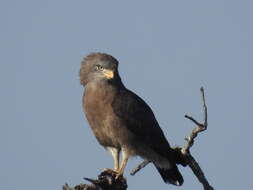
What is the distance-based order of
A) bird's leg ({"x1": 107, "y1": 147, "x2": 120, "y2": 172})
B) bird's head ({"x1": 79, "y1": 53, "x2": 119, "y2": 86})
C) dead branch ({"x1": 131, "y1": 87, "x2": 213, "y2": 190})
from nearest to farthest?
1. dead branch ({"x1": 131, "y1": 87, "x2": 213, "y2": 190})
2. bird's leg ({"x1": 107, "y1": 147, "x2": 120, "y2": 172})
3. bird's head ({"x1": 79, "y1": 53, "x2": 119, "y2": 86})

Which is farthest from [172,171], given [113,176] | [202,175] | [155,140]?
[202,175]

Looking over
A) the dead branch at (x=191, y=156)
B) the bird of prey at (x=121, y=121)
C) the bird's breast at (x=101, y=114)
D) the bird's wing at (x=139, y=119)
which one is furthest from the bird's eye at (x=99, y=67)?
the dead branch at (x=191, y=156)

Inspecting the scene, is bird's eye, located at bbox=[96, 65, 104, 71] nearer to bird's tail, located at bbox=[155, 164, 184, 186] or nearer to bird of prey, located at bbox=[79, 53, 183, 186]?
bird of prey, located at bbox=[79, 53, 183, 186]

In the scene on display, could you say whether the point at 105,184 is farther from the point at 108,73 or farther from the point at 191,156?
the point at 108,73

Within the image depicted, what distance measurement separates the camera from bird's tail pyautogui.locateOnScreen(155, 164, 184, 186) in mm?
11266

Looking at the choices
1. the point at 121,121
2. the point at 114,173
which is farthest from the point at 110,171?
the point at 121,121

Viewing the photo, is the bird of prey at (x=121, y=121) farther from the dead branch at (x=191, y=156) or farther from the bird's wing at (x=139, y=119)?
the dead branch at (x=191, y=156)

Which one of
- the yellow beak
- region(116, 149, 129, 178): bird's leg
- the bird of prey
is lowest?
region(116, 149, 129, 178): bird's leg

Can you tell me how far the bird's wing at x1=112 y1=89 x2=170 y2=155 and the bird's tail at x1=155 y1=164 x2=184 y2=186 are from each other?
0.31 meters

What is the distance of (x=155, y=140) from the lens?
11523 millimetres

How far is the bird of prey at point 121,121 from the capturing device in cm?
1127

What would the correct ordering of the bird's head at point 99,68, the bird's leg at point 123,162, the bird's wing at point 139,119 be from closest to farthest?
the bird's leg at point 123,162 → the bird's wing at point 139,119 → the bird's head at point 99,68

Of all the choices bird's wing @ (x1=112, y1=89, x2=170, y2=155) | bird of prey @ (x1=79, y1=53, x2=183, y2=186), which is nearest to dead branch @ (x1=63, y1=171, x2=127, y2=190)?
bird of prey @ (x1=79, y1=53, x2=183, y2=186)

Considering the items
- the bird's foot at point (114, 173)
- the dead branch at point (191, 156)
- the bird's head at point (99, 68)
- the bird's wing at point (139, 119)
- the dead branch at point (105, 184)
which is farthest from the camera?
the bird's head at point (99, 68)
